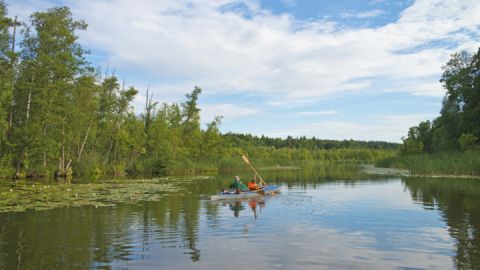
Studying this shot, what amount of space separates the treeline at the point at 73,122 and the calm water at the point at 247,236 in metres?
18.4

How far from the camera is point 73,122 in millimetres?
38781

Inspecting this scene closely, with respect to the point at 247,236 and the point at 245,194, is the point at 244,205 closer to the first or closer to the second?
the point at 245,194

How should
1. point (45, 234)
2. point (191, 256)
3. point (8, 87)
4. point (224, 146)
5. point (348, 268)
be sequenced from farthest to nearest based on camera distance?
point (224, 146), point (8, 87), point (45, 234), point (191, 256), point (348, 268)

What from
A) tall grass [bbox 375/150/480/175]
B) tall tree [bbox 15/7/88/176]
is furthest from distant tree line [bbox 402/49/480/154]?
tall tree [bbox 15/7/88/176]

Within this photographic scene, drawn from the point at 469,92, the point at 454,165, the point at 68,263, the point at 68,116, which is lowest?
the point at 68,263

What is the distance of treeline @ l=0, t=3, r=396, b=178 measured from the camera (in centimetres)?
3247


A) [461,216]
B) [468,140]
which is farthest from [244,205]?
[468,140]

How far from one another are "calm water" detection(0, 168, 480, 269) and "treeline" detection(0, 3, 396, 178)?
60.3 feet

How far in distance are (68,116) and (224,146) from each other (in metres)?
36.3

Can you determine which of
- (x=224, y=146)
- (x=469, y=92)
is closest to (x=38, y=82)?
(x=224, y=146)

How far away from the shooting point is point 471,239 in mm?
10945

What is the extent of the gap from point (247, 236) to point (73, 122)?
31.7 m

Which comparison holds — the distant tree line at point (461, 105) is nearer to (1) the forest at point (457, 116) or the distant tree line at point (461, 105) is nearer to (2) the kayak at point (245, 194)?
(1) the forest at point (457, 116)

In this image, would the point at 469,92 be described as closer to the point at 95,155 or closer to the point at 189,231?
the point at 95,155
